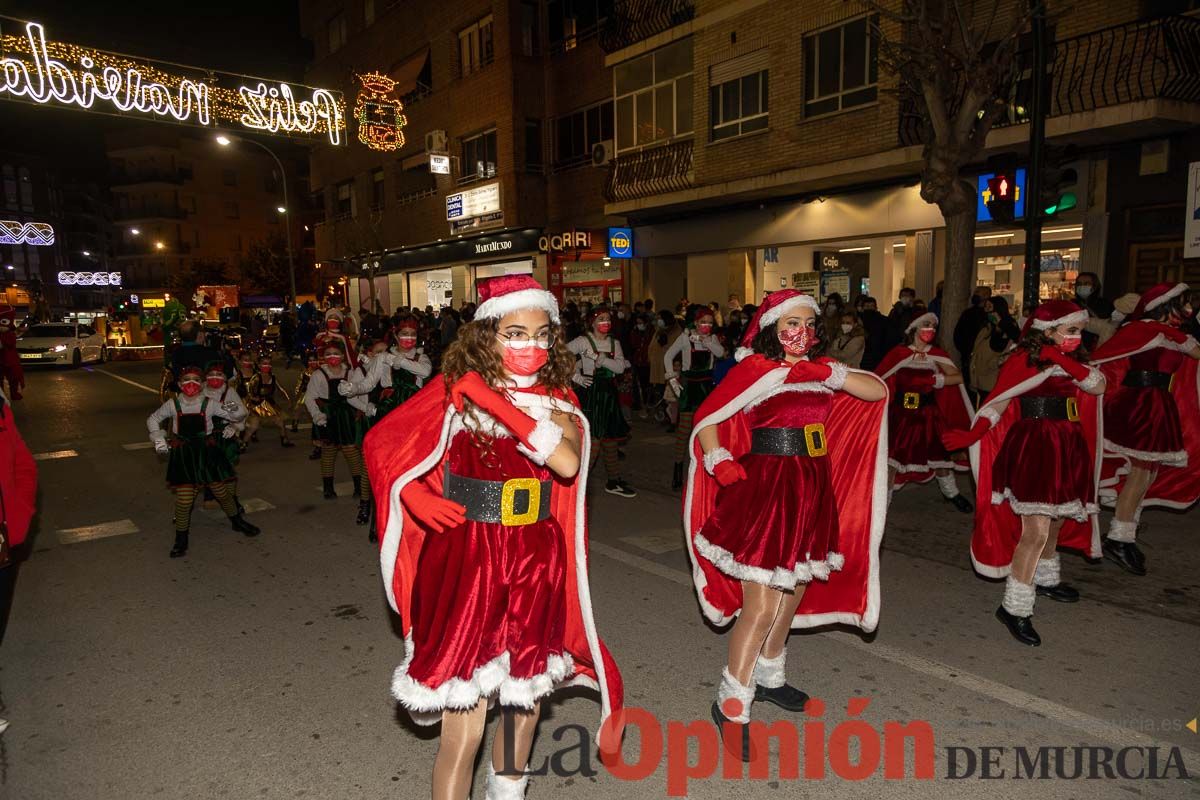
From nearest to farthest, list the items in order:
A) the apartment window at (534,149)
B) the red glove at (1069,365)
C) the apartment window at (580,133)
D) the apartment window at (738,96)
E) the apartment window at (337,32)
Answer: the red glove at (1069,365) < the apartment window at (738,96) < the apartment window at (580,133) < the apartment window at (534,149) < the apartment window at (337,32)

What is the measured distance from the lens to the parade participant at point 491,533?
8.06 feet

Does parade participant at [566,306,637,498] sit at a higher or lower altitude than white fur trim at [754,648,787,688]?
higher

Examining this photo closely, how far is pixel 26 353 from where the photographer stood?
2555 cm

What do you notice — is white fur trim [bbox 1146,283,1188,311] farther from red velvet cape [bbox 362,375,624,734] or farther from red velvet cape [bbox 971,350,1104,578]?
red velvet cape [bbox 362,375,624,734]

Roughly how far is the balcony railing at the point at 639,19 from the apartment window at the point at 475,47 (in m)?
5.93

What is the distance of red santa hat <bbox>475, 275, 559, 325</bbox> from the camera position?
263 cm

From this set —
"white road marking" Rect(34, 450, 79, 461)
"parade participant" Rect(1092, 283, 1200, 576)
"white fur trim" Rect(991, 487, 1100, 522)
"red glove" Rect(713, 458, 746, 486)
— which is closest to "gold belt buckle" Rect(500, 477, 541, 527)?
"red glove" Rect(713, 458, 746, 486)

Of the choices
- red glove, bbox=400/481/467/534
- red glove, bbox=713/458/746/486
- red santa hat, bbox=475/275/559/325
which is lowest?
red glove, bbox=713/458/746/486

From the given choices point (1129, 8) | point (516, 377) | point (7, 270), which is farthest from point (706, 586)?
point (7, 270)

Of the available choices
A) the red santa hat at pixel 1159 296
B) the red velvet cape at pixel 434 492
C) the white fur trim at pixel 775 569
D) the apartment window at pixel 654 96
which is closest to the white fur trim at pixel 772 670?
the white fur trim at pixel 775 569

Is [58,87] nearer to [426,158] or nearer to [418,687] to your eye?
[426,158]

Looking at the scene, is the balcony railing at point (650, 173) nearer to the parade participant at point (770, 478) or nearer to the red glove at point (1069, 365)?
the red glove at point (1069, 365)

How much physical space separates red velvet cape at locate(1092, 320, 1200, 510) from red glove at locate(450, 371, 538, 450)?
5219mm

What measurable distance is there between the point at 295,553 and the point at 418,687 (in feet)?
15.2
